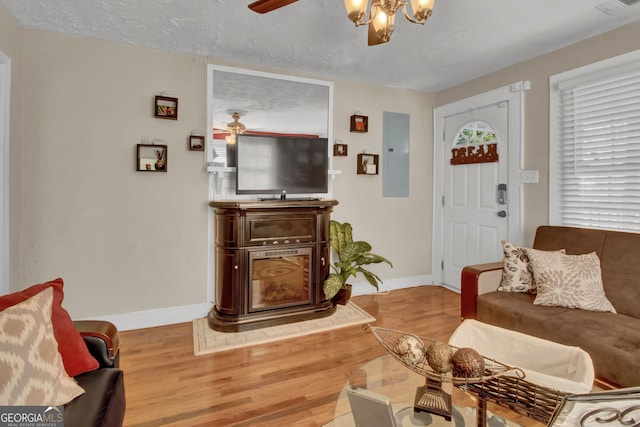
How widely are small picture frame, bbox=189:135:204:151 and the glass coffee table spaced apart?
8.00ft

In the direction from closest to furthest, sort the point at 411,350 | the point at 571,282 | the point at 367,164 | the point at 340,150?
the point at 411,350 < the point at 571,282 < the point at 340,150 < the point at 367,164

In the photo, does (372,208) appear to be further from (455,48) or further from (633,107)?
(633,107)

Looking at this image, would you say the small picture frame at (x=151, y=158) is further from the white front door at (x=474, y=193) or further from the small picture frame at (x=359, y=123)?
the white front door at (x=474, y=193)

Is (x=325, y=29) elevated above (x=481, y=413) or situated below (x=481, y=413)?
above

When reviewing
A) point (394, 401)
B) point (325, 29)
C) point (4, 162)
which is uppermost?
point (325, 29)

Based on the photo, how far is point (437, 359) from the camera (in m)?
1.17

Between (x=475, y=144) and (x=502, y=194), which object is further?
(x=475, y=144)

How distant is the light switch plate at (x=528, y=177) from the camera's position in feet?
10.4

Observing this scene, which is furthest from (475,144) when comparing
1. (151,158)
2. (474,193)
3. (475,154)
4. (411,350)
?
(151,158)

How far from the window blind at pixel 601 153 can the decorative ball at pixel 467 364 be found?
7.61 ft

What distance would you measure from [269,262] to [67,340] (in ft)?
5.97

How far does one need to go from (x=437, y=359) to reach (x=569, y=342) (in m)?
1.24

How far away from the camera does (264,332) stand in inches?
113

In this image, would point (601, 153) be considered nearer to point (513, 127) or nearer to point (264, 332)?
point (513, 127)
